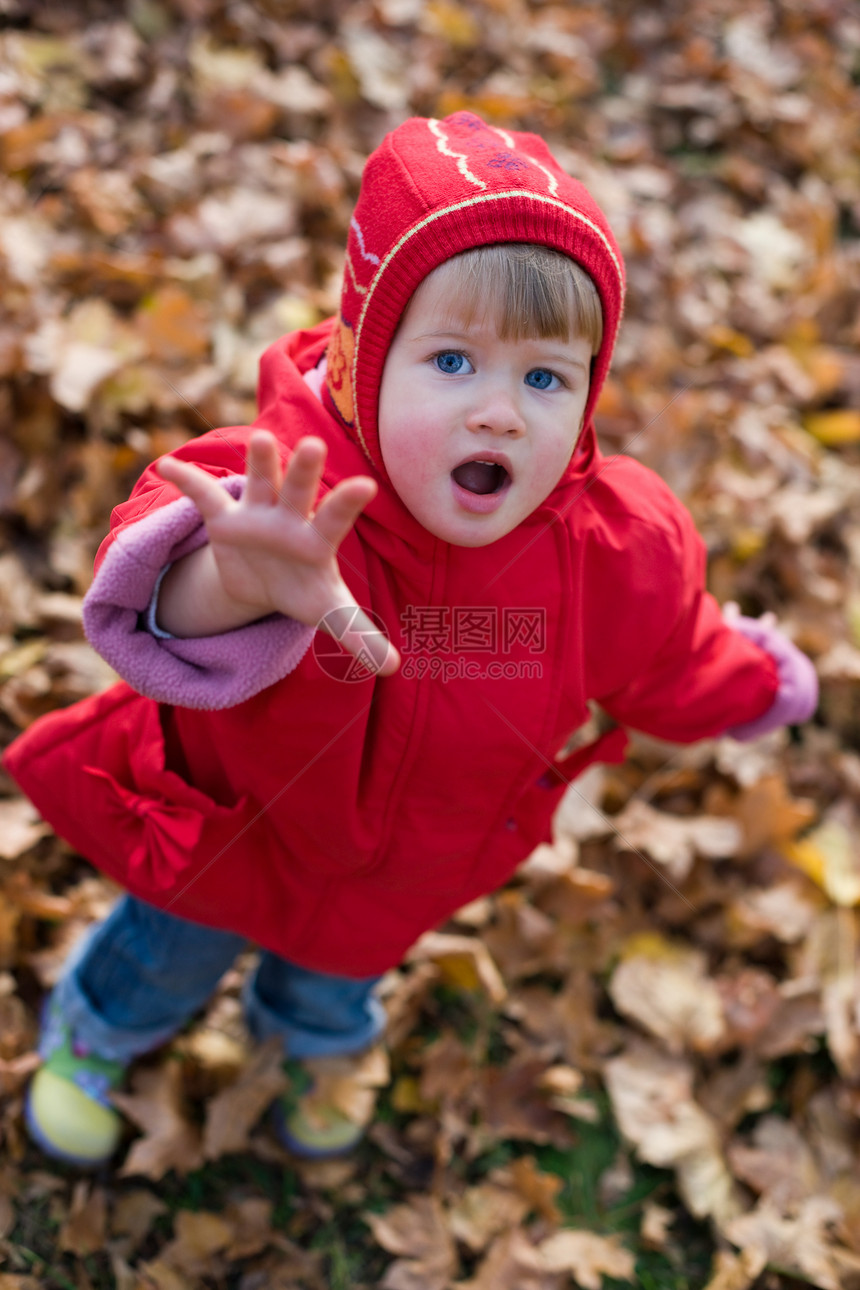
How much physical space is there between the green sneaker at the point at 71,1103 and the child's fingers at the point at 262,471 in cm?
121

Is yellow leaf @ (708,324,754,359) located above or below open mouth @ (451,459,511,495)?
below

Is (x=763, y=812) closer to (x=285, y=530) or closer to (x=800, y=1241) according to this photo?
(x=800, y=1241)

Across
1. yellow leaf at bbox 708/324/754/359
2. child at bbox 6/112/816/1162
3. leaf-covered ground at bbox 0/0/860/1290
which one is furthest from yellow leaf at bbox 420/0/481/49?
child at bbox 6/112/816/1162

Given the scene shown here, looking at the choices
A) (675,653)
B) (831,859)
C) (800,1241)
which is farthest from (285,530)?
(831,859)

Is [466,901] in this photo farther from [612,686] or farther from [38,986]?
[38,986]

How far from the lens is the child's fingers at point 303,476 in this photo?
895 mm

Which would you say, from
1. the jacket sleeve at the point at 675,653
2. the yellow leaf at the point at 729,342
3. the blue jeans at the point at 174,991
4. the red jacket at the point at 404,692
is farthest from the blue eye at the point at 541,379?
the yellow leaf at the point at 729,342

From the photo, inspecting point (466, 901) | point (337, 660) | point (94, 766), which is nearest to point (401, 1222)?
point (466, 901)

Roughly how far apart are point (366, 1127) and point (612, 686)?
3.33ft

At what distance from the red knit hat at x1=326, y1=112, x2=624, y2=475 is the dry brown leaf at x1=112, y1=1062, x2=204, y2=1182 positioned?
1197 mm

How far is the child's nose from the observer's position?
1.10 metres

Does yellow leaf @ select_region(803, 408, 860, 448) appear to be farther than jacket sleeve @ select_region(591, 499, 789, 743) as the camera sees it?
Yes

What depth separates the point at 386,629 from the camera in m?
1.25

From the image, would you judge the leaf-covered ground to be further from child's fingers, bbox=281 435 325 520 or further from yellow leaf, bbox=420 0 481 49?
child's fingers, bbox=281 435 325 520
